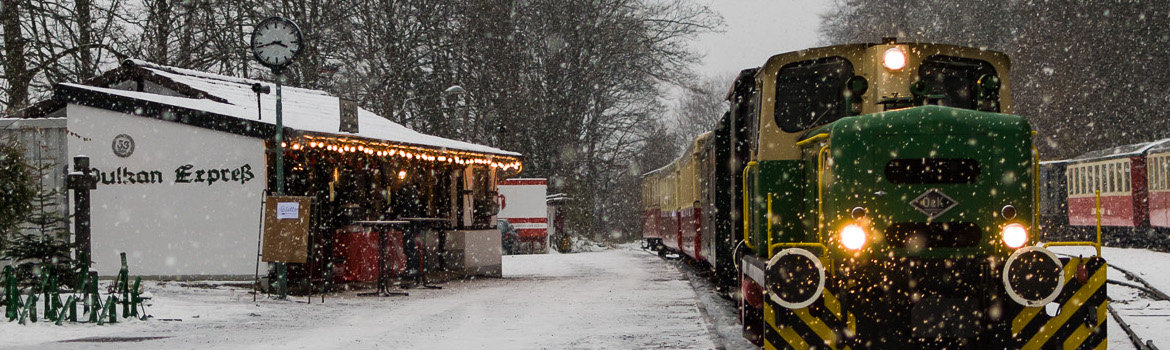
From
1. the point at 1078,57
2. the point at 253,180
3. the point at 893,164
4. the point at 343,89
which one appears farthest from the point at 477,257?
the point at 1078,57

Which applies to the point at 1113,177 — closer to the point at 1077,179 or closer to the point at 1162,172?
the point at 1077,179

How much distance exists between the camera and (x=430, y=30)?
126 feet

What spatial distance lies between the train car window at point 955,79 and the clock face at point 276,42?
Answer: 384 inches

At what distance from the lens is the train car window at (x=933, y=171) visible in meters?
7.63

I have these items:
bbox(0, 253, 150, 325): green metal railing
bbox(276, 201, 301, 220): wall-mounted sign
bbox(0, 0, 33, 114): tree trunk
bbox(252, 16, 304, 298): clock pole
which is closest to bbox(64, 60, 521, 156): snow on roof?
bbox(252, 16, 304, 298): clock pole

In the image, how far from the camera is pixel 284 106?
2077cm

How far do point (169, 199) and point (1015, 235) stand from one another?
13.3 metres

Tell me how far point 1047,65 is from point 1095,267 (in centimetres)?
3993

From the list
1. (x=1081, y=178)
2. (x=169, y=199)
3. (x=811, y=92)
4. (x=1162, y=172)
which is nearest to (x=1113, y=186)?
(x=1081, y=178)

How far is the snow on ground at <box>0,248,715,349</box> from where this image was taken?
1055 cm

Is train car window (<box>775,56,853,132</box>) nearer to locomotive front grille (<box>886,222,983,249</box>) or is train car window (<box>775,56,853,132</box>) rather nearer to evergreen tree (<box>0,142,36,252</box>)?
locomotive front grille (<box>886,222,983,249</box>)

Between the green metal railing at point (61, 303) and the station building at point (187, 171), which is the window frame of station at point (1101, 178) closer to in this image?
the station building at point (187, 171)

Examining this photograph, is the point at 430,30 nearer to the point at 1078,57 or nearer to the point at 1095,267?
the point at 1078,57

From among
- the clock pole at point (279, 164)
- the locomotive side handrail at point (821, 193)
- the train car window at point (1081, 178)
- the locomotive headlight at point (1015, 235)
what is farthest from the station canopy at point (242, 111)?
the train car window at point (1081, 178)
